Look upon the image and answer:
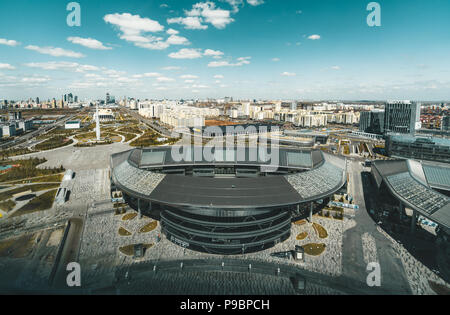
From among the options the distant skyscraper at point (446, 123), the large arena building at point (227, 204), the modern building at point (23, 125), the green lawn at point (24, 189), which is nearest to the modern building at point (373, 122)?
the distant skyscraper at point (446, 123)

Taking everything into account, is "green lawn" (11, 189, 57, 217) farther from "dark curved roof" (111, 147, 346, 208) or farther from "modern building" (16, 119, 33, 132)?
"modern building" (16, 119, 33, 132)

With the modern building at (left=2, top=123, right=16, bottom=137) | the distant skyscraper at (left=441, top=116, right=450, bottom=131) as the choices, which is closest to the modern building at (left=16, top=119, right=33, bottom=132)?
the modern building at (left=2, top=123, right=16, bottom=137)

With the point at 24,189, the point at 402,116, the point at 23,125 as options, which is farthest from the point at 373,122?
the point at 23,125

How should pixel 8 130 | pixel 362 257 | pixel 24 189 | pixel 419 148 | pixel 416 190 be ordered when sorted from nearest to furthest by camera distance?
pixel 362 257 < pixel 416 190 < pixel 24 189 < pixel 419 148 < pixel 8 130

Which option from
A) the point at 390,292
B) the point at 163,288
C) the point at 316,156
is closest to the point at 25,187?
the point at 163,288

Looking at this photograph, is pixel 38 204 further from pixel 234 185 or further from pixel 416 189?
pixel 416 189

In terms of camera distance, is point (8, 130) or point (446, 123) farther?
point (446, 123)
